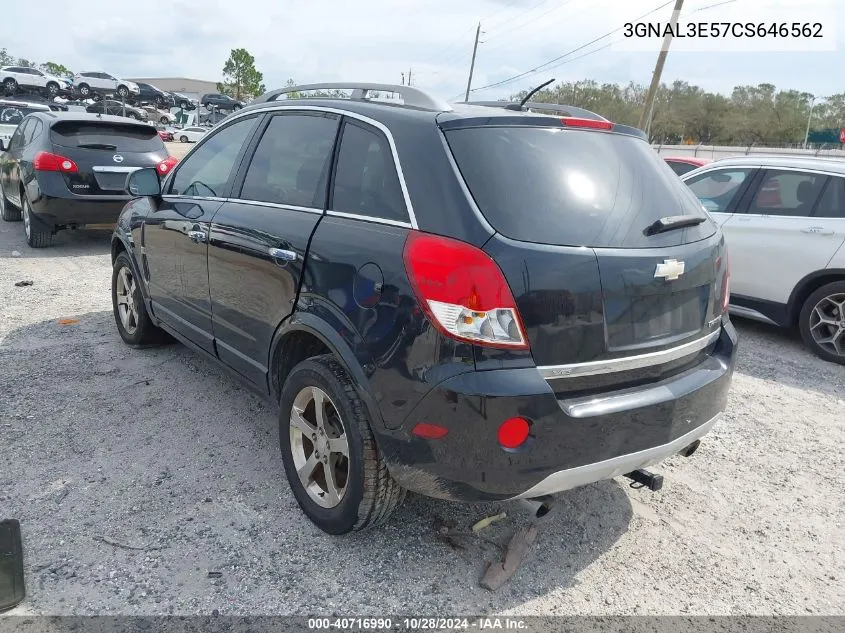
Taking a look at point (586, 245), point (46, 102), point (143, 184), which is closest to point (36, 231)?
point (143, 184)

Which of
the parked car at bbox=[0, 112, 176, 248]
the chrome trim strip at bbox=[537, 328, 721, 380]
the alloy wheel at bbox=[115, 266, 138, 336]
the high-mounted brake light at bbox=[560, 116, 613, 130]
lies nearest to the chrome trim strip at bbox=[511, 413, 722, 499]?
the chrome trim strip at bbox=[537, 328, 721, 380]

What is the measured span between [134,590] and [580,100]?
63447 mm

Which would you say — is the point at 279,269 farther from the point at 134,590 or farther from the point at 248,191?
the point at 134,590

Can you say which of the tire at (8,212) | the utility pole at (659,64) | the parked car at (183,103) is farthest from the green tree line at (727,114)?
the tire at (8,212)

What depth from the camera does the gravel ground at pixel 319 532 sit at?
255 cm

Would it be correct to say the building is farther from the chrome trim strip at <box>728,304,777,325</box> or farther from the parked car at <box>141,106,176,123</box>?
the chrome trim strip at <box>728,304,777,325</box>

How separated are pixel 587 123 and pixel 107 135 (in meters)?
7.53

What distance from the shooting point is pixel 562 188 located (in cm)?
250

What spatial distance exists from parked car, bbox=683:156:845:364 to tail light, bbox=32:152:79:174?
24.1ft

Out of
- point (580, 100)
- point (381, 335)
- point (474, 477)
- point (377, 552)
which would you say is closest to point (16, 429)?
point (377, 552)

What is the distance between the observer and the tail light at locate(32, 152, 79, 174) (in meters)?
8.00

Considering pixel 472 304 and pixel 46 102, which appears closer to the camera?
pixel 472 304

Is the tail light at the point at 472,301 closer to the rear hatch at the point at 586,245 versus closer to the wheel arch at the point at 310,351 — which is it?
the rear hatch at the point at 586,245

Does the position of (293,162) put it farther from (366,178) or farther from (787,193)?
(787,193)
